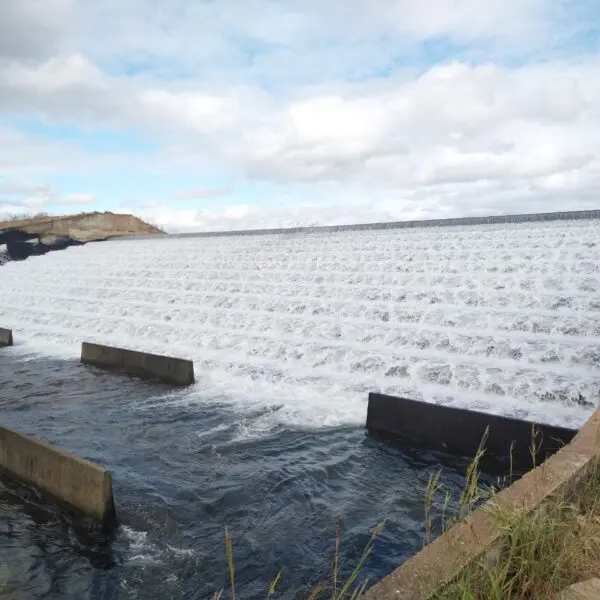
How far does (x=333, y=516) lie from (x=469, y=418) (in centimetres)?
193

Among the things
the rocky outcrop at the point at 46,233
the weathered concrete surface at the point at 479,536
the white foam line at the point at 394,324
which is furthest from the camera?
the rocky outcrop at the point at 46,233

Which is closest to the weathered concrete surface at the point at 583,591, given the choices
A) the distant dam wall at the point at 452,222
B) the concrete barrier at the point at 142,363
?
the concrete barrier at the point at 142,363

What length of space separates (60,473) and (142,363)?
4420 millimetres

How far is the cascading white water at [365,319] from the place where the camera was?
22.2 feet

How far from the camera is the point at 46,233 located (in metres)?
24.1

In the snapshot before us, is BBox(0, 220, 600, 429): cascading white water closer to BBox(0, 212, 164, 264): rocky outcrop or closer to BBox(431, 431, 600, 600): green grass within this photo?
BBox(431, 431, 600, 600): green grass

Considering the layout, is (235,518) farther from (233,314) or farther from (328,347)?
(233,314)

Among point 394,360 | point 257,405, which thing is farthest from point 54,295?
point 394,360

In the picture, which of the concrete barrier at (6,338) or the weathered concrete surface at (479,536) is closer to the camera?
the weathered concrete surface at (479,536)

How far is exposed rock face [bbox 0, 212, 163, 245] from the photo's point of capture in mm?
23953

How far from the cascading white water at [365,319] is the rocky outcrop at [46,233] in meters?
10.2

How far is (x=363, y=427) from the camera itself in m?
6.29

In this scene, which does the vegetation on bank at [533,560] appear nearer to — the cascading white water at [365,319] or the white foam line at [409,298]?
the cascading white water at [365,319]

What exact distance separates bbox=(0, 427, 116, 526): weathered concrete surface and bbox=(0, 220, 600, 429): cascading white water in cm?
251
